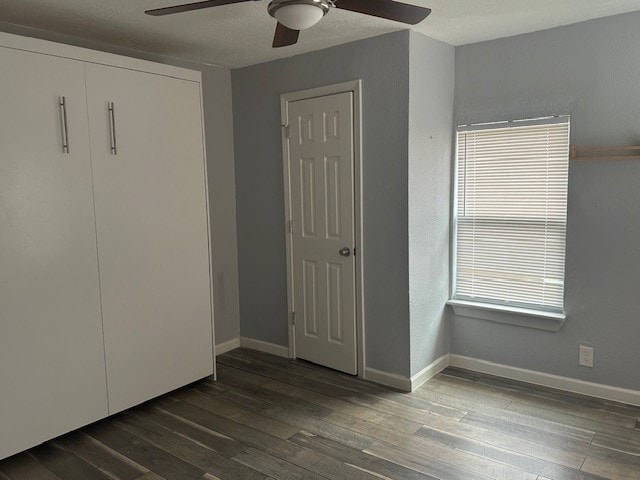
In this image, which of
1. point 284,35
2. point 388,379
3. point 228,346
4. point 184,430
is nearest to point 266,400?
point 184,430

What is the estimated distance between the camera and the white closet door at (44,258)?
96.7 inches

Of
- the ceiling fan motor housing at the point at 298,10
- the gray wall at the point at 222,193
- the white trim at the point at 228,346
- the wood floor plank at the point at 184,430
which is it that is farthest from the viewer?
the white trim at the point at 228,346

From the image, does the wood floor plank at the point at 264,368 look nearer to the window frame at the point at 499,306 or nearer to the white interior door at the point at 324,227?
the white interior door at the point at 324,227

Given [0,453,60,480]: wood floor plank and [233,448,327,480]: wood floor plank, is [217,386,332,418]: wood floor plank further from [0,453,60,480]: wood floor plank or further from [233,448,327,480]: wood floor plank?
[0,453,60,480]: wood floor plank

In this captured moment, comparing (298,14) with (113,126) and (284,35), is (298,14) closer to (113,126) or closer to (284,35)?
(284,35)

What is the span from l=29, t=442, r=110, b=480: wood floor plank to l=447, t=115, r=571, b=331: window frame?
2.47m

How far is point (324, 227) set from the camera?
11.8 feet

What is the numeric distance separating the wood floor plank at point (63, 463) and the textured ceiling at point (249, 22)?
7.59ft

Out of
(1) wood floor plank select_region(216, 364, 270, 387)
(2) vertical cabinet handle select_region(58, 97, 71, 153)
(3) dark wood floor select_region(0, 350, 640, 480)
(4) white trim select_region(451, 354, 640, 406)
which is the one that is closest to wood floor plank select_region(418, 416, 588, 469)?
(3) dark wood floor select_region(0, 350, 640, 480)

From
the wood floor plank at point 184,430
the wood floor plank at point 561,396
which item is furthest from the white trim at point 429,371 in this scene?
the wood floor plank at point 184,430

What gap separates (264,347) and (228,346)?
32 cm

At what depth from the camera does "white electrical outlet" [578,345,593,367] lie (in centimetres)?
317

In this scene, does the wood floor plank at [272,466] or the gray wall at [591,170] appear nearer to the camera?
the wood floor plank at [272,466]

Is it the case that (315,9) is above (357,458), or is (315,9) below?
above
